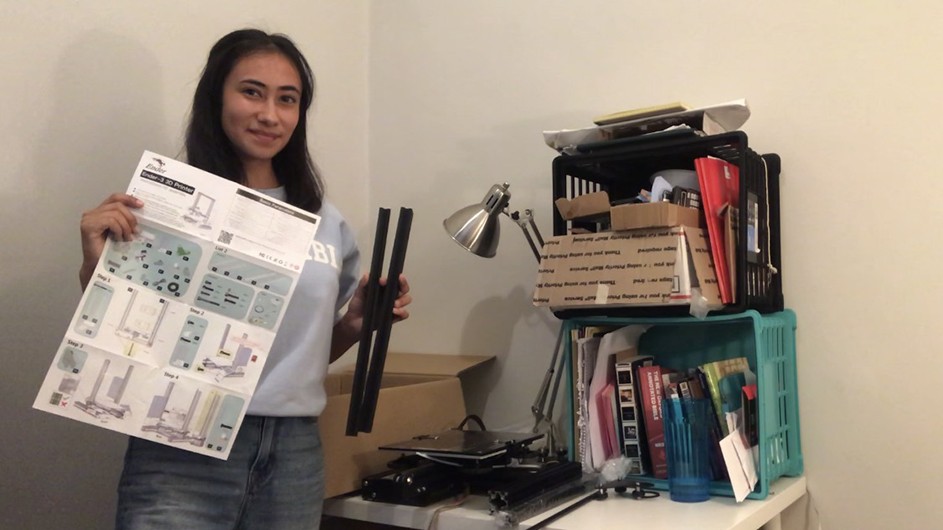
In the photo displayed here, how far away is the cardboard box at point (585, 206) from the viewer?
4.65 ft

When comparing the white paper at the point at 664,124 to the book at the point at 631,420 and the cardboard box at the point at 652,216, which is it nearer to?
the cardboard box at the point at 652,216

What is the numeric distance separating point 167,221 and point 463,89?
3.69 ft

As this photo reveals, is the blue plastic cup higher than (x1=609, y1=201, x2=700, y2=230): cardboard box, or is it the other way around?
(x1=609, y1=201, x2=700, y2=230): cardboard box

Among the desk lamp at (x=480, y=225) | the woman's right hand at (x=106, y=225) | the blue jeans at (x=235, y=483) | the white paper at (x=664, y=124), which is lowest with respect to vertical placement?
the blue jeans at (x=235, y=483)

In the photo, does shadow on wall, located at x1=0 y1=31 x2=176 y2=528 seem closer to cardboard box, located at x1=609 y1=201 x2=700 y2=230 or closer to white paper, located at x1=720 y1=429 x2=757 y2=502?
cardboard box, located at x1=609 y1=201 x2=700 y2=230

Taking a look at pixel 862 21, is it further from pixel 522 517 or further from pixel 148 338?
pixel 148 338

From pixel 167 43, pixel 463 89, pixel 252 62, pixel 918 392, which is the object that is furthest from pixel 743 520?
pixel 167 43

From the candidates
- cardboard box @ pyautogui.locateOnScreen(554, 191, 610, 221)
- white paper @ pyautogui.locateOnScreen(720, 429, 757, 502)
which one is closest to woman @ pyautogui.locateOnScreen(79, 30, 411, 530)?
cardboard box @ pyautogui.locateOnScreen(554, 191, 610, 221)

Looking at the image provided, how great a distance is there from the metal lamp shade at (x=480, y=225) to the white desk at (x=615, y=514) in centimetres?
50

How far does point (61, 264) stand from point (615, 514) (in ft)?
3.62

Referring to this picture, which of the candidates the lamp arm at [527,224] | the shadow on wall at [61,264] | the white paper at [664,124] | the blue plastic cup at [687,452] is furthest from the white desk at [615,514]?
the white paper at [664,124]

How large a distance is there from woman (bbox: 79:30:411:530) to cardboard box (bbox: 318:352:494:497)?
143mm

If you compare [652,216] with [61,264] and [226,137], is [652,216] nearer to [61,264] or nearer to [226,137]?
[226,137]

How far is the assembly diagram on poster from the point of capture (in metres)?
1.02
